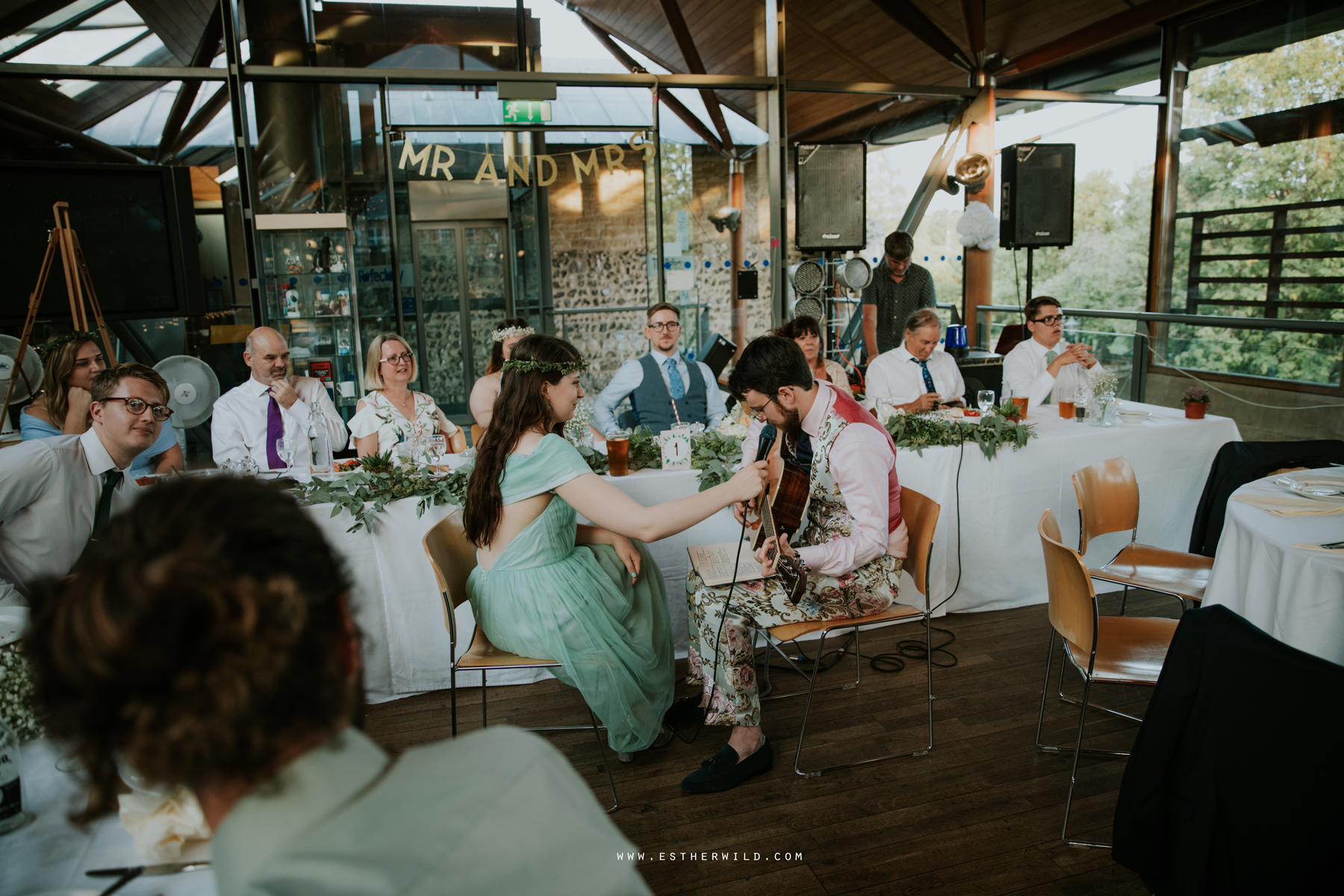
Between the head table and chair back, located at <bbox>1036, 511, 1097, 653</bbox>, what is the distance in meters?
1.33

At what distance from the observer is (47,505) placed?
7.70 feet

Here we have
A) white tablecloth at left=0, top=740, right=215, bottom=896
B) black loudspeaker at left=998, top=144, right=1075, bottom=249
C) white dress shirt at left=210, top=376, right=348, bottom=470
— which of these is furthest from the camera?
black loudspeaker at left=998, top=144, right=1075, bottom=249

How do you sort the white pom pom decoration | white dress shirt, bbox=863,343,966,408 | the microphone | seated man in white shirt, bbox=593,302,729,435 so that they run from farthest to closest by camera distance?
the white pom pom decoration < white dress shirt, bbox=863,343,966,408 < seated man in white shirt, bbox=593,302,729,435 < the microphone

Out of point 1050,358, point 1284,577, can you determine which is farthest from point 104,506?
point 1050,358

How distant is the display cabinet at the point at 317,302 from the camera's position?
618cm

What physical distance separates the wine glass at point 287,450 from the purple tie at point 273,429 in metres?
0.11

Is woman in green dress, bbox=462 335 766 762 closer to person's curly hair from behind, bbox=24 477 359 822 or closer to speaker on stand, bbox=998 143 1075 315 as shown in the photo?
person's curly hair from behind, bbox=24 477 359 822

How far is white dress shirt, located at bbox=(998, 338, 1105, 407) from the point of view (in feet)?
15.8

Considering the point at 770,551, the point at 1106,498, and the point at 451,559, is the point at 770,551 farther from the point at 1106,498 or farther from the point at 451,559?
the point at 1106,498

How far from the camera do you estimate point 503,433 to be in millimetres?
2604

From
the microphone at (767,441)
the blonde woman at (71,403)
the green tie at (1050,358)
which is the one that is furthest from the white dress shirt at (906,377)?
the blonde woman at (71,403)

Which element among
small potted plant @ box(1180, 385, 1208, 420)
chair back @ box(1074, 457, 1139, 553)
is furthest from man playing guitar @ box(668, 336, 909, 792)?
small potted plant @ box(1180, 385, 1208, 420)

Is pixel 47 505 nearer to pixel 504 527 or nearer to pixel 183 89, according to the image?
pixel 504 527

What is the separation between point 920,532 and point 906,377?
2288 mm
